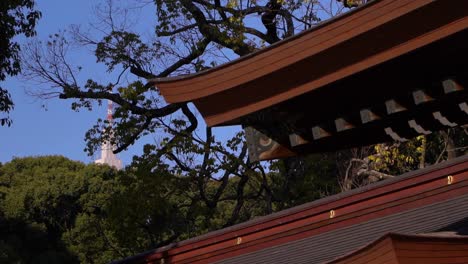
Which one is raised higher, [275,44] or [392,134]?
[275,44]

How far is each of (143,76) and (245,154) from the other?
3072 millimetres

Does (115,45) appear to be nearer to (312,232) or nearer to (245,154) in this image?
(245,154)

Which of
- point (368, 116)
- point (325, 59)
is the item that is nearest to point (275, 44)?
point (325, 59)

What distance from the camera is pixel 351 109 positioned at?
4883 millimetres

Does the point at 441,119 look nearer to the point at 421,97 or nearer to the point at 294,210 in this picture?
the point at 421,97

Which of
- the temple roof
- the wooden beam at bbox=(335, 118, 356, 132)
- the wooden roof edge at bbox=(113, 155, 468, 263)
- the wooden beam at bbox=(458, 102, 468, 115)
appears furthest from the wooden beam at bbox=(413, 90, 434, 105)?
the wooden roof edge at bbox=(113, 155, 468, 263)

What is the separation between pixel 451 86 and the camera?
4434mm

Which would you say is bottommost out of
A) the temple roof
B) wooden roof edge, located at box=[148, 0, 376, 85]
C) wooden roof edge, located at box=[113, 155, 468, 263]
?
wooden roof edge, located at box=[113, 155, 468, 263]

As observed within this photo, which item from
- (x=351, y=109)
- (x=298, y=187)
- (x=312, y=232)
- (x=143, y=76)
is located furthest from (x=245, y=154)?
(x=351, y=109)

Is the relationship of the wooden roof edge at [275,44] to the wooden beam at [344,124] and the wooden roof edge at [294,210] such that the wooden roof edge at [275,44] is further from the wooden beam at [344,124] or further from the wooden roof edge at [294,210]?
the wooden roof edge at [294,210]

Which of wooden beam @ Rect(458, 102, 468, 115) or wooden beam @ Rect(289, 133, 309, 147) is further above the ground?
wooden beam @ Rect(289, 133, 309, 147)

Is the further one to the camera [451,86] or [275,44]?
[451,86]

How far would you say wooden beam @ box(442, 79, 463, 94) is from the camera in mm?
4426

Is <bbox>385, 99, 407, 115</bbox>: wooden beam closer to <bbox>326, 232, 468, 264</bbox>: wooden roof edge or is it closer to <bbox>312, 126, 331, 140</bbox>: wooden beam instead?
<bbox>312, 126, 331, 140</bbox>: wooden beam
